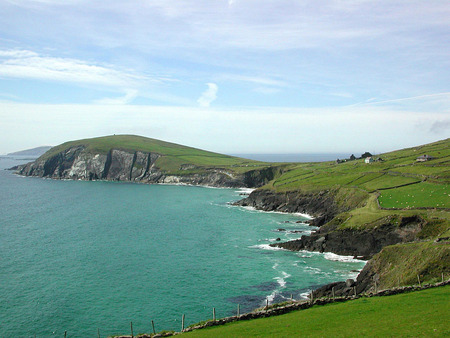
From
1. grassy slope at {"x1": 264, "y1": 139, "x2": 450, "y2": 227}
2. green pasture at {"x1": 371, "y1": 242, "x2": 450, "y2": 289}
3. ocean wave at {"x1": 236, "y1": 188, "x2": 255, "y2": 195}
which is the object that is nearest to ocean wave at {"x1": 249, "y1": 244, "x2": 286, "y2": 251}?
grassy slope at {"x1": 264, "y1": 139, "x2": 450, "y2": 227}

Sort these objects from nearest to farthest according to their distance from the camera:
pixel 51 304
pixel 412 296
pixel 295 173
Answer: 1. pixel 412 296
2. pixel 51 304
3. pixel 295 173

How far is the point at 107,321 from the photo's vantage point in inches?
1666

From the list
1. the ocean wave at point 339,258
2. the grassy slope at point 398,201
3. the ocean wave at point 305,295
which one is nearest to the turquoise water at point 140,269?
the ocean wave at point 339,258

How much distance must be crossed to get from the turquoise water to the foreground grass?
13.3 m

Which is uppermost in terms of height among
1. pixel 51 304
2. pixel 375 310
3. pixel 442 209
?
pixel 442 209

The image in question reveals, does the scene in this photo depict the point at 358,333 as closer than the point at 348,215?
Yes

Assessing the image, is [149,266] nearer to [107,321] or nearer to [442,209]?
[107,321]

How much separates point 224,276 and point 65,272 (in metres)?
25.5

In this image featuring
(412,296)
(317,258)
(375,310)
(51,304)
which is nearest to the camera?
(375,310)

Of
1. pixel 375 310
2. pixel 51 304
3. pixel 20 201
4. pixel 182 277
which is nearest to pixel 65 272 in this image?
pixel 51 304

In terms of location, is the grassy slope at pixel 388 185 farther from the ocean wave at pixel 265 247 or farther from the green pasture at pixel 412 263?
the green pasture at pixel 412 263

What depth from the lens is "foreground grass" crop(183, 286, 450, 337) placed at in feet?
81.0

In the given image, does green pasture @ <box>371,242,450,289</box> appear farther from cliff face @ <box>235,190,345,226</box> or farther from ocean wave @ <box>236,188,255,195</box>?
ocean wave @ <box>236,188,255,195</box>

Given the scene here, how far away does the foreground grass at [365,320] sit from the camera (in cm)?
2470
